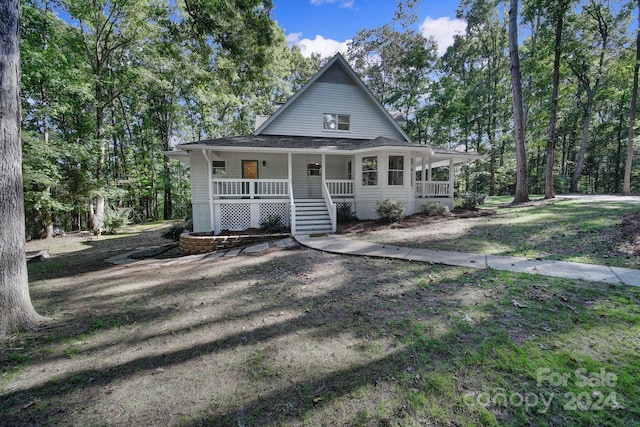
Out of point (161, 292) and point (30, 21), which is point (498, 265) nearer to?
point (161, 292)

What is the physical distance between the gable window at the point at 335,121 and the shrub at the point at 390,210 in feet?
18.9

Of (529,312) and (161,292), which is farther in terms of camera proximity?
(161,292)

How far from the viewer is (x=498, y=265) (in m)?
5.36

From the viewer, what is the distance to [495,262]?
5566 millimetres

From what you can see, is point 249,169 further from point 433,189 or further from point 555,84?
point 555,84

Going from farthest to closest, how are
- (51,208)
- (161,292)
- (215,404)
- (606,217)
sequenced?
(51,208)
(606,217)
(161,292)
(215,404)

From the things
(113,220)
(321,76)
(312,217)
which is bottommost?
(113,220)

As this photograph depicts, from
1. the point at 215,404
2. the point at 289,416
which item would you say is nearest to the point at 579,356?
the point at 289,416

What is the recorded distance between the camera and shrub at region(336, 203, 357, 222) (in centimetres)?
1187

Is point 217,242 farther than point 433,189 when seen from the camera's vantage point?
No

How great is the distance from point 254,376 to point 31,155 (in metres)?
16.0

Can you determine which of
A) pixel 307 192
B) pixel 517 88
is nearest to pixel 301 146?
pixel 307 192

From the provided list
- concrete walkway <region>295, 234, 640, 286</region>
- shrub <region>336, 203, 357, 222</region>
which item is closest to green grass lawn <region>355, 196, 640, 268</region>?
concrete walkway <region>295, 234, 640, 286</region>

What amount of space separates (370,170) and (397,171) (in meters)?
1.27
